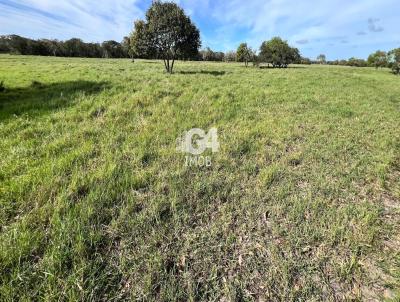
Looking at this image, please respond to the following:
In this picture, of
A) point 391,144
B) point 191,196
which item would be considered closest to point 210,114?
point 191,196

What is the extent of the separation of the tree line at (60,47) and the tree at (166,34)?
5970 cm

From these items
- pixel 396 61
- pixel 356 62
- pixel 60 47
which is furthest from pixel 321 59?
pixel 60 47

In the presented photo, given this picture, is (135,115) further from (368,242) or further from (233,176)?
(368,242)

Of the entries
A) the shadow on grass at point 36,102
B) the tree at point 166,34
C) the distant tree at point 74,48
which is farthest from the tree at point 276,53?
the distant tree at point 74,48

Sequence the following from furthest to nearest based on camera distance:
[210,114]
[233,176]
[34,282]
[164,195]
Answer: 1. [210,114]
2. [233,176]
3. [164,195]
4. [34,282]

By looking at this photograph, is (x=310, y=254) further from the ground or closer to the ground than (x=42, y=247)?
closer to the ground

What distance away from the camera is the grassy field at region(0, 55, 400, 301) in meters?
2.60

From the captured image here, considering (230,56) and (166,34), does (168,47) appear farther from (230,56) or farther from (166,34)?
(230,56)

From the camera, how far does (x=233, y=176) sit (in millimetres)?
4723

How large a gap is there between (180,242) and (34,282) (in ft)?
5.35

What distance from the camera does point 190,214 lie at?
3668 mm

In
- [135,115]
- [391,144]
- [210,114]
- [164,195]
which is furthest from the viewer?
[210,114]
